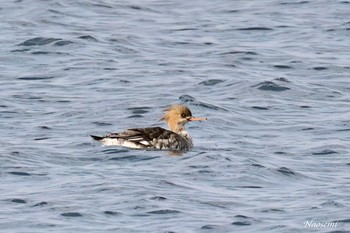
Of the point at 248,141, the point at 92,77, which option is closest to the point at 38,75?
the point at 92,77

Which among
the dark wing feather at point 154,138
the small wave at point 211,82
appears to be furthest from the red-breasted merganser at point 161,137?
the small wave at point 211,82

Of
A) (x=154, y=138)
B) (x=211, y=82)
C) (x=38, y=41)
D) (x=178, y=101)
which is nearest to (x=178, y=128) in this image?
(x=154, y=138)

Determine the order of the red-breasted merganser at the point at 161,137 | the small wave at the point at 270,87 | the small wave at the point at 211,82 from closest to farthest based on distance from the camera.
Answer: the red-breasted merganser at the point at 161,137 < the small wave at the point at 270,87 < the small wave at the point at 211,82

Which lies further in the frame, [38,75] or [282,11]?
[282,11]

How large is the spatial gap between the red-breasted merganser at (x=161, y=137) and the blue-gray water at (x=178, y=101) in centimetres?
18

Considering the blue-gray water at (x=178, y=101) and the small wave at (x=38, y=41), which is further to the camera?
the small wave at (x=38, y=41)

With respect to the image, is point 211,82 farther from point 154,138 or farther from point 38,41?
point 154,138

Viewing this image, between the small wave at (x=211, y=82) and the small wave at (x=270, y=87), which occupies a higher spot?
the small wave at (x=270, y=87)

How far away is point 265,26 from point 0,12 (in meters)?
5.75

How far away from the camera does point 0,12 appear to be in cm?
2992

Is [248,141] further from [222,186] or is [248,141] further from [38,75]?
[38,75]

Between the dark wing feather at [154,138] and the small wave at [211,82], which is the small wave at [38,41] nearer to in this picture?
the small wave at [211,82]

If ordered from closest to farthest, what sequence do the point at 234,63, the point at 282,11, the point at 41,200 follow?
1. the point at 41,200
2. the point at 234,63
3. the point at 282,11

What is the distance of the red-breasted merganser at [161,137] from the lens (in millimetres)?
18203
